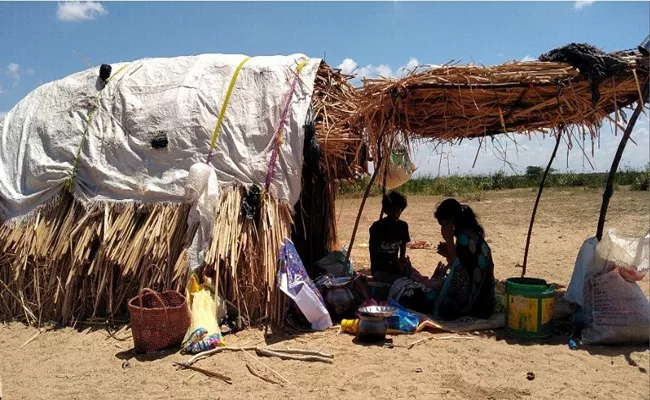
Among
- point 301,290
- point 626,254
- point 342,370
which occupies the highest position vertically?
point 626,254

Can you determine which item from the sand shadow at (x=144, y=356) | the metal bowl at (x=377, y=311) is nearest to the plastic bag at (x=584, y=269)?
the metal bowl at (x=377, y=311)

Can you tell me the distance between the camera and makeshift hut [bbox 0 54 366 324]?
15.9 ft

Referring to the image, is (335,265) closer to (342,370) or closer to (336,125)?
(336,125)

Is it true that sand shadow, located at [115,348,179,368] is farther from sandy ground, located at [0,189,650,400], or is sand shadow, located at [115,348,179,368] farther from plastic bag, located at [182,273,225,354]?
plastic bag, located at [182,273,225,354]

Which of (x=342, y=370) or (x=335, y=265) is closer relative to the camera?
(x=342, y=370)

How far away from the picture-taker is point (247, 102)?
17.5 ft

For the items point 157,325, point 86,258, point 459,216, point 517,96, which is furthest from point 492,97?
point 86,258

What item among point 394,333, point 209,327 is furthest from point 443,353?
point 209,327

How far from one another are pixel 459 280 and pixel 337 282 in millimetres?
1050

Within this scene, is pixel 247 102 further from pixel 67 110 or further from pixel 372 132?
pixel 67 110

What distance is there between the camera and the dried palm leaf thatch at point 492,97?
4.35 metres

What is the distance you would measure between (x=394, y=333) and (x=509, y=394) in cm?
129

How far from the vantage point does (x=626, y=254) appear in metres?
4.23

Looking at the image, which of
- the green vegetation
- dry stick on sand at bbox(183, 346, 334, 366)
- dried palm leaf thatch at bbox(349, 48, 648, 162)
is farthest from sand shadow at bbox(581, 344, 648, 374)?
the green vegetation
